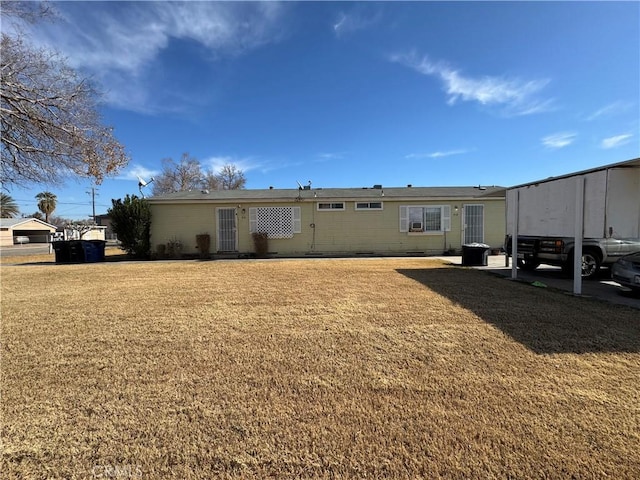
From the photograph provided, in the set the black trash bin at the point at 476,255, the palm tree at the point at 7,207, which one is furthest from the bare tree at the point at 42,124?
the palm tree at the point at 7,207

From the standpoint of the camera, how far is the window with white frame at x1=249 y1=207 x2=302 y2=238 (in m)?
14.6

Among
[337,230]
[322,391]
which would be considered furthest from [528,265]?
[322,391]

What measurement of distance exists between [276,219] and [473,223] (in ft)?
30.7

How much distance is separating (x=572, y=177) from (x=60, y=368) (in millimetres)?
8599

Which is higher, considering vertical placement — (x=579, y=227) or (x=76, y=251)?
(x=579, y=227)

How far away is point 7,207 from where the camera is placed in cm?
4397

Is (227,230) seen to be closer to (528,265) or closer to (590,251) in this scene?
(528,265)

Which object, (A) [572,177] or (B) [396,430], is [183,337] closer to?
(B) [396,430]

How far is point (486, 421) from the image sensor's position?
211 cm

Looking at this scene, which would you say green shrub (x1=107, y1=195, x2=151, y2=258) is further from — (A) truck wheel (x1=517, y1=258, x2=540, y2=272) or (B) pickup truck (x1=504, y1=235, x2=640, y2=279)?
(B) pickup truck (x1=504, y1=235, x2=640, y2=279)

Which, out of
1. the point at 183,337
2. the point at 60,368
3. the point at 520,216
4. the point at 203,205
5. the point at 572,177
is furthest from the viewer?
the point at 203,205

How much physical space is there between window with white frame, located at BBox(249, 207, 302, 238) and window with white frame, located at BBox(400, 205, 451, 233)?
500cm

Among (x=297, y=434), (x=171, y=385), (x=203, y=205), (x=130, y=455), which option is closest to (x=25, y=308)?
(x=171, y=385)

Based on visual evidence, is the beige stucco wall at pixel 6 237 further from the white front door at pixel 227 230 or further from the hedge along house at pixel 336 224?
the white front door at pixel 227 230
